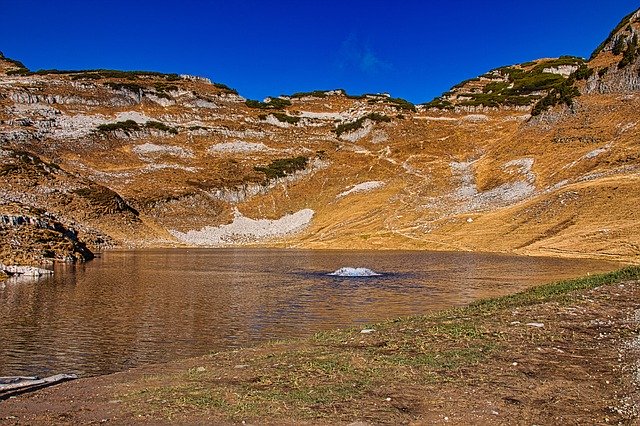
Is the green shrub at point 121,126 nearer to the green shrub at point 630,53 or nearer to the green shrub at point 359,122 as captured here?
the green shrub at point 359,122

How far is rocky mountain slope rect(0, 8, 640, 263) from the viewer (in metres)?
79.7

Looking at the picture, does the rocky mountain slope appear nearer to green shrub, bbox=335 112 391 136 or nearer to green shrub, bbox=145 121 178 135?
green shrub, bbox=145 121 178 135

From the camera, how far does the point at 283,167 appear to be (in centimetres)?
→ 15375

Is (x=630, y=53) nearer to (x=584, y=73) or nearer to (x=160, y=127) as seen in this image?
(x=584, y=73)

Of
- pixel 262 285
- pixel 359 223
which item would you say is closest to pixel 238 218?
pixel 359 223

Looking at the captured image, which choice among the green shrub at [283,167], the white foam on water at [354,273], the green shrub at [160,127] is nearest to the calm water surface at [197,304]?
the white foam on water at [354,273]

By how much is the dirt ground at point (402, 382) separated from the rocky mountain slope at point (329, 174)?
4805 cm

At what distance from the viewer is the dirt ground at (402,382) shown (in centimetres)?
1088

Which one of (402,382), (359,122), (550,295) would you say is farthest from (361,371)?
(359,122)

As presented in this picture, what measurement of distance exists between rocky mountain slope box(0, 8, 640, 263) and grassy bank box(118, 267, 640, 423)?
4794cm

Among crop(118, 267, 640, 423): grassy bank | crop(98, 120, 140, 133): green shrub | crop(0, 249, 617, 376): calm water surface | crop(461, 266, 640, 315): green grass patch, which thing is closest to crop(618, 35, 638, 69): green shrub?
crop(0, 249, 617, 376): calm water surface

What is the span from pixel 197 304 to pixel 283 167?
122 metres

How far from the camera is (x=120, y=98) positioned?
7741 inches

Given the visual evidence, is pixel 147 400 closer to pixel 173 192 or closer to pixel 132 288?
pixel 132 288
